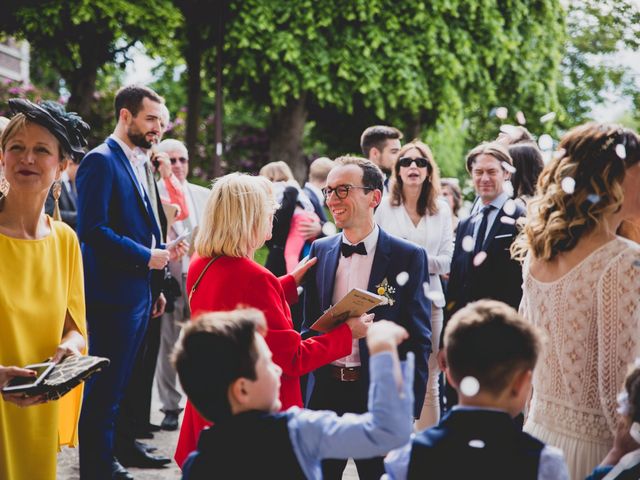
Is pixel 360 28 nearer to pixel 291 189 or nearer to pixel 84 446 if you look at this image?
pixel 291 189

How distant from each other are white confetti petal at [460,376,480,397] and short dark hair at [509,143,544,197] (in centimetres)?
350

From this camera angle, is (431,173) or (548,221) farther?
(431,173)

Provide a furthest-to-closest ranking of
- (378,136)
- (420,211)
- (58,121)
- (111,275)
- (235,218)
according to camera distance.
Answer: (378,136)
(420,211)
(111,275)
(235,218)
(58,121)

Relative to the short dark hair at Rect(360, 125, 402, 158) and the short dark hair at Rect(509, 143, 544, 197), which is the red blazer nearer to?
the short dark hair at Rect(509, 143, 544, 197)

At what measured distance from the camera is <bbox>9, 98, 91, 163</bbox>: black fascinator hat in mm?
3129

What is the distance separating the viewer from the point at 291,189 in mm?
6680

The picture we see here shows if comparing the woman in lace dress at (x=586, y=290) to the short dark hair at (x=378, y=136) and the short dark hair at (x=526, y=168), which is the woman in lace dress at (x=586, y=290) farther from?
the short dark hair at (x=378, y=136)

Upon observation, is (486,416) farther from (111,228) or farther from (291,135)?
(291,135)

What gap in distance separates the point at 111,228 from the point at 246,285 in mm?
1730

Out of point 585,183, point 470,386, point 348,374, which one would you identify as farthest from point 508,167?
point 470,386

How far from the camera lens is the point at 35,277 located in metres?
3.08

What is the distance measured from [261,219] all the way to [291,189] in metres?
Answer: 3.13

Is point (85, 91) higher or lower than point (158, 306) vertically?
higher

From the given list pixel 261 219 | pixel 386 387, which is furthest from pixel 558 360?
pixel 261 219
